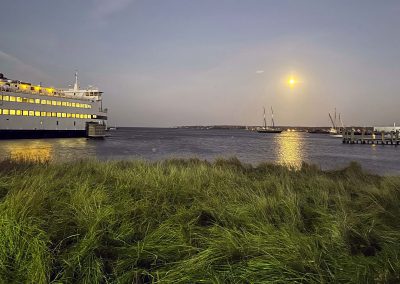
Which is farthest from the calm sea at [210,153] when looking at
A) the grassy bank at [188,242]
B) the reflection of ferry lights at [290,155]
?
the grassy bank at [188,242]

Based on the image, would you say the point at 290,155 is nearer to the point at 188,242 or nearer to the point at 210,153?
the point at 210,153

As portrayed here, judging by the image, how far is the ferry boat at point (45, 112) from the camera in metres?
68.9

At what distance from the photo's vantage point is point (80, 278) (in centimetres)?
349

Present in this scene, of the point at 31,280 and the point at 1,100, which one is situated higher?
the point at 1,100

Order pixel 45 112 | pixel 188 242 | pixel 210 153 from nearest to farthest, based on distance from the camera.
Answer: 1. pixel 188 242
2. pixel 210 153
3. pixel 45 112

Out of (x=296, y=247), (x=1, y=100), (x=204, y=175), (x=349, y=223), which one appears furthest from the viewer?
(x=1, y=100)

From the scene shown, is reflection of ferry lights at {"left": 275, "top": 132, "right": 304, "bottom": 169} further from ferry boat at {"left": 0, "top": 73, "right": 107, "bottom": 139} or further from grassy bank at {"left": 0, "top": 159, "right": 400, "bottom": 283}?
ferry boat at {"left": 0, "top": 73, "right": 107, "bottom": 139}

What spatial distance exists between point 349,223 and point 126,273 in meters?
3.61

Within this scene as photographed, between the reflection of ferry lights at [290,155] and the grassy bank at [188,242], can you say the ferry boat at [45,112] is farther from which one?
the grassy bank at [188,242]

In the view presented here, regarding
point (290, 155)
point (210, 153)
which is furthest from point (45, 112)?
point (290, 155)

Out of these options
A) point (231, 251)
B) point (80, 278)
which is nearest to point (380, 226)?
point (231, 251)

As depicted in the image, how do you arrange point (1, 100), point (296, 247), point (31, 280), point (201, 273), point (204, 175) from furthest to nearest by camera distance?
point (1, 100) → point (204, 175) → point (296, 247) → point (201, 273) → point (31, 280)

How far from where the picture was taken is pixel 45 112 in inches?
3007

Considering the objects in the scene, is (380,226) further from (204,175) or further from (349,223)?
(204,175)
